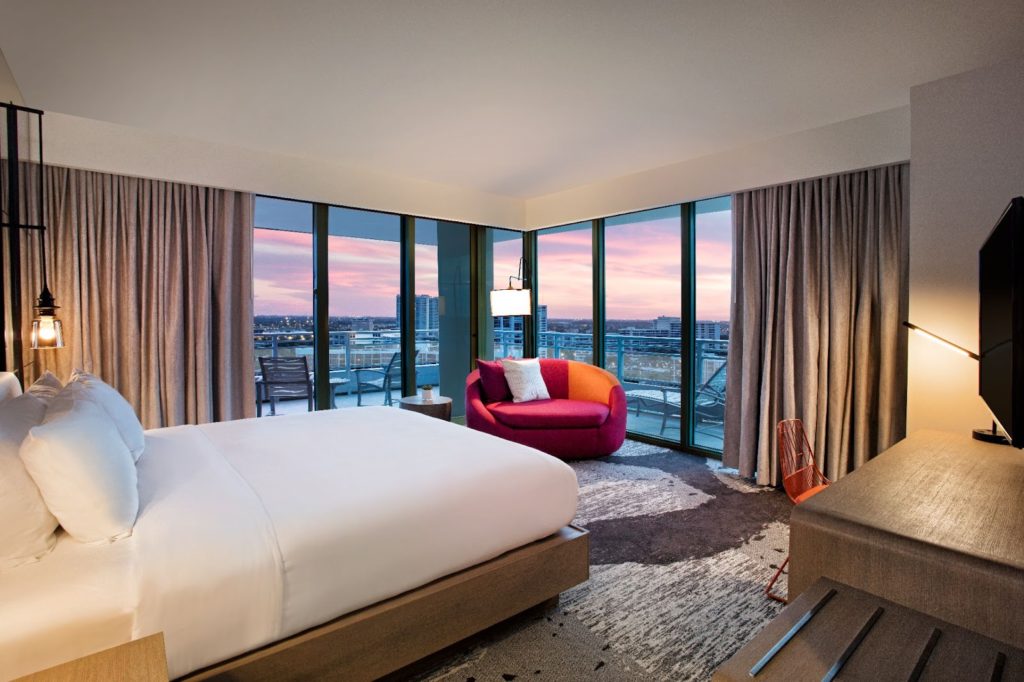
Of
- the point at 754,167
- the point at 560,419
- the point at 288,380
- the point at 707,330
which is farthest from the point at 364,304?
the point at 754,167

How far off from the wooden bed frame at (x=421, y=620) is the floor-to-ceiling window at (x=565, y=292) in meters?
3.55

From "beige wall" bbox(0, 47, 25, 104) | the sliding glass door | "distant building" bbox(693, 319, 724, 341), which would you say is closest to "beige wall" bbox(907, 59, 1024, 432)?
the sliding glass door

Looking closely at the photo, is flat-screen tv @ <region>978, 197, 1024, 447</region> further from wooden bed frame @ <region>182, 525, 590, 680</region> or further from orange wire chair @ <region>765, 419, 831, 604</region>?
wooden bed frame @ <region>182, 525, 590, 680</region>

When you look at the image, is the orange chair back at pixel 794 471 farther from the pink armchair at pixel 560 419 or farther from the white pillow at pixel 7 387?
the white pillow at pixel 7 387

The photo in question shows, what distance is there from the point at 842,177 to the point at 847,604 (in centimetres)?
330

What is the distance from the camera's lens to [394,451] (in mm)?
2406

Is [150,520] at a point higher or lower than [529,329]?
lower

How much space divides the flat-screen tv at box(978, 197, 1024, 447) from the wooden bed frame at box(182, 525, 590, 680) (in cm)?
152

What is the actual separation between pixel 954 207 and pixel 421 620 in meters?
3.25

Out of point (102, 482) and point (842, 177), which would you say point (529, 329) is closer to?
point (842, 177)

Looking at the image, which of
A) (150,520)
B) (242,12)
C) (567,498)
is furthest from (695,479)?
(242,12)

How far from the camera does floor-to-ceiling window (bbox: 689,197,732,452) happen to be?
461 centimetres

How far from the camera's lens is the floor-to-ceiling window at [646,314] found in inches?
194

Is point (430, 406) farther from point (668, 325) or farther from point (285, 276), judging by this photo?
point (668, 325)
